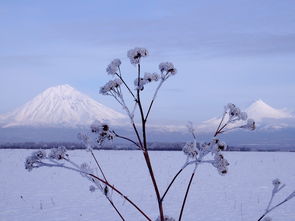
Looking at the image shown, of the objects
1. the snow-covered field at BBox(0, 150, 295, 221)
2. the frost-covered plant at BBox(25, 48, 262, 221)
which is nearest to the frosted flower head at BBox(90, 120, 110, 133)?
the frost-covered plant at BBox(25, 48, 262, 221)

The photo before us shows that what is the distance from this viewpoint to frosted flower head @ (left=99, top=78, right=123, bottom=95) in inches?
79.2

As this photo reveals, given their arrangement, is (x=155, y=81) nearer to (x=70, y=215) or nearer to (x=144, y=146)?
(x=144, y=146)

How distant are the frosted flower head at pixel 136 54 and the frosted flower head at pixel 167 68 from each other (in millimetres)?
151

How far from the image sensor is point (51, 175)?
18.9 metres

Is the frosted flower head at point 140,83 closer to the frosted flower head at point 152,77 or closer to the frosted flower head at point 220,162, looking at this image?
the frosted flower head at point 152,77

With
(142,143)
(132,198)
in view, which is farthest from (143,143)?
(132,198)

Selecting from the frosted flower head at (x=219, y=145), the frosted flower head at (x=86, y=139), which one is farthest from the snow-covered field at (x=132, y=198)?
the frosted flower head at (x=219, y=145)

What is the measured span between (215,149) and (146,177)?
1672 cm

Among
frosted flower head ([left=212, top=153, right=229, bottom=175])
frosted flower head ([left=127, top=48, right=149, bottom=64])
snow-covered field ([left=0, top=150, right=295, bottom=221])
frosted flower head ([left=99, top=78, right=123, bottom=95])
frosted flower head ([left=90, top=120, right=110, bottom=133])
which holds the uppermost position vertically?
frosted flower head ([left=127, top=48, right=149, bottom=64])

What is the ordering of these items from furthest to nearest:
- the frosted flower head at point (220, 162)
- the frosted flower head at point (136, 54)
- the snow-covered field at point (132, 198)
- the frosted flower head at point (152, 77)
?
1. the snow-covered field at point (132, 198)
2. the frosted flower head at point (152, 77)
3. the frosted flower head at point (136, 54)
4. the frosted flower head at point (220, 162)

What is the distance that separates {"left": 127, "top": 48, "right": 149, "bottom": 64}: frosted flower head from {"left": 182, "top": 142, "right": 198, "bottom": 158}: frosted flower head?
0.43m

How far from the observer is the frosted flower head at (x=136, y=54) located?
1.93 metres

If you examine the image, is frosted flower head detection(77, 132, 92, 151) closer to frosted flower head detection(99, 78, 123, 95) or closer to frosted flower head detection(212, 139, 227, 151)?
frosted flower head detection(99, 78, 123, 95)

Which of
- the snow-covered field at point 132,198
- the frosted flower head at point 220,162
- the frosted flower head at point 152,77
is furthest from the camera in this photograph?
the snow-covered field at point 132,198
